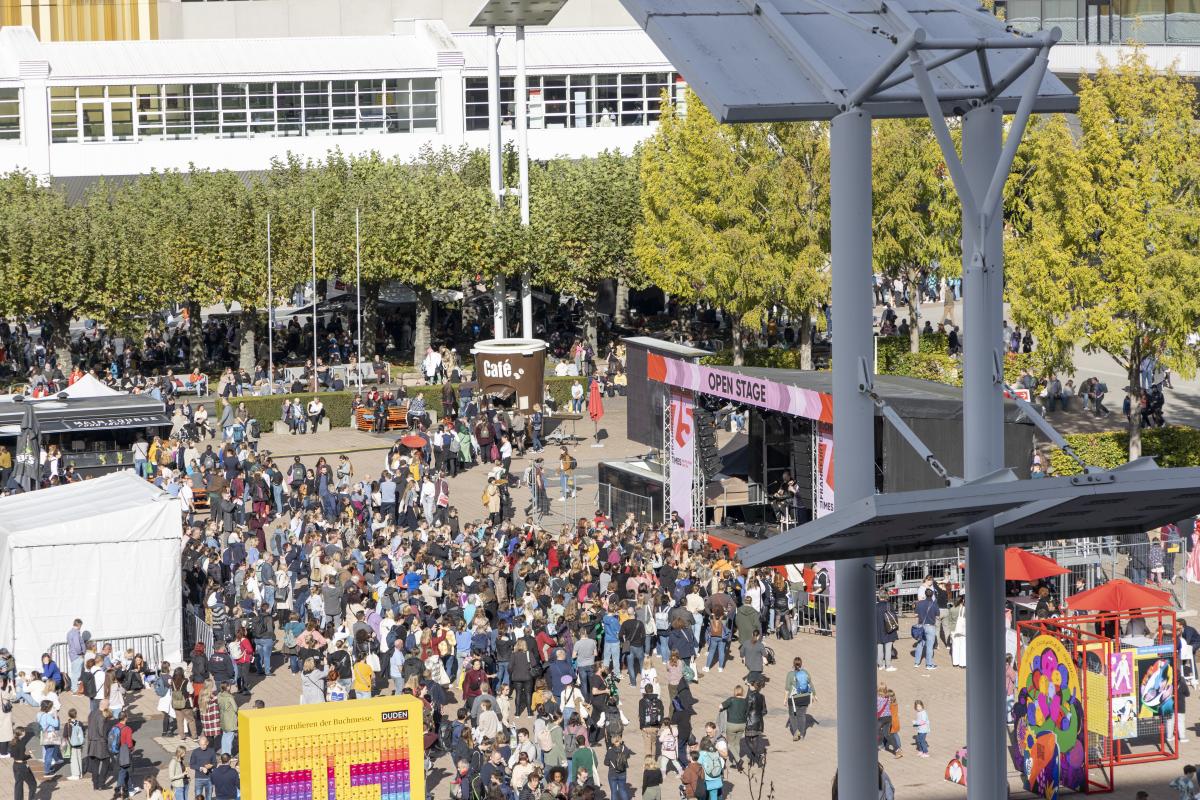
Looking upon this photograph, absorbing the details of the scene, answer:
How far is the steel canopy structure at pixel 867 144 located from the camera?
9406 millimetres

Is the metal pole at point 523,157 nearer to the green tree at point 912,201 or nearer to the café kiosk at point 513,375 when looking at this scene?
the café kiosk at point 513,375

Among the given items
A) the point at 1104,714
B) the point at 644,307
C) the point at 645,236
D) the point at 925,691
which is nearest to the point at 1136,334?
the point at 925,691

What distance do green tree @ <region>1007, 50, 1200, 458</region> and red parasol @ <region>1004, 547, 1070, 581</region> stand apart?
11.4m

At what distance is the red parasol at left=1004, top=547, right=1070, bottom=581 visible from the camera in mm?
27812

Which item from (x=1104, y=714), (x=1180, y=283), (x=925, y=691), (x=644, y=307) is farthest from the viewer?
(x=644, y=307)

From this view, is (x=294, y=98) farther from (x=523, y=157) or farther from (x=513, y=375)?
(x=513, y=375)

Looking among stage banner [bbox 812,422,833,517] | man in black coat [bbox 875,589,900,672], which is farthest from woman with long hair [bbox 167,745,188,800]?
stage banner [bbox 812,422,833,517]

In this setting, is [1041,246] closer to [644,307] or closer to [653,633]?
[653,633]

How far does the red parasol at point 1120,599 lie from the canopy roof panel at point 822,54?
1526cm

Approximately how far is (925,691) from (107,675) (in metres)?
11.3

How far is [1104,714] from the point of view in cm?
2308

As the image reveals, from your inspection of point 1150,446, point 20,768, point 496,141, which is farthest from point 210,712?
point 496,141

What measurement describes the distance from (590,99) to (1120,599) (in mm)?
50168

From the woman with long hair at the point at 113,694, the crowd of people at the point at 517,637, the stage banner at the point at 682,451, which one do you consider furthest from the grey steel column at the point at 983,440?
the stage banner at the point at 682,451
